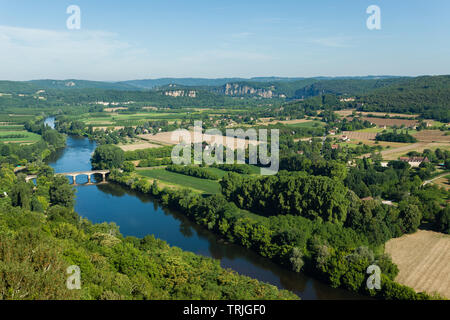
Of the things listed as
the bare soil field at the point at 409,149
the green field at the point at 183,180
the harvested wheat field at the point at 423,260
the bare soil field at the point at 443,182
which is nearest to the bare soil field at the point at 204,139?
the green field at the point at 183,180

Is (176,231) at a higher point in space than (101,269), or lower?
lower

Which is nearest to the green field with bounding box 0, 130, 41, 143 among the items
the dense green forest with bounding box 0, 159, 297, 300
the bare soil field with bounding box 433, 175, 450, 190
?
the dense green forest with bounding box 0, 159, 297, 300

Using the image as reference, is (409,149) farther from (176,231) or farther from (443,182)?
(176,231)

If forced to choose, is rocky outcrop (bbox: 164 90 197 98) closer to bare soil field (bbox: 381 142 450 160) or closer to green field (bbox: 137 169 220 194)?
bare soil field (bbox: 381 142 450 160)

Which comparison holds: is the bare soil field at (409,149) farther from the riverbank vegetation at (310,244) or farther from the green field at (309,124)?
the riverbank vegetation at (310,244)

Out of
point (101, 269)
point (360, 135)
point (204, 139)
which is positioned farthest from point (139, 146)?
point (101, 269)
